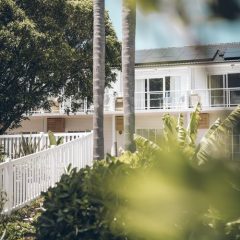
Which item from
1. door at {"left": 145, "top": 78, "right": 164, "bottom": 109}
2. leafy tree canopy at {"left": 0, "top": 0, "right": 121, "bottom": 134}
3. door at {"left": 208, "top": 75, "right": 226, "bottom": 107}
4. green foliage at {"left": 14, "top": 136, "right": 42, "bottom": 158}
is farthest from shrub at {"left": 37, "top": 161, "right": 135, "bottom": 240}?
door at {"left": 145, "top": 78, "right": 164, "bottom": 109}

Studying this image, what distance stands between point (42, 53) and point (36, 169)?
7.38 metres

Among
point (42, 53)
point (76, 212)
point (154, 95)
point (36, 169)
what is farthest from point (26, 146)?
point (154, 95)

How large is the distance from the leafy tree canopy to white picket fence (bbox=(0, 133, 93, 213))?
4.62 m

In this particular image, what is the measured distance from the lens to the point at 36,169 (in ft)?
41.1

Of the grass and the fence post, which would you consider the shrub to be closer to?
the grass

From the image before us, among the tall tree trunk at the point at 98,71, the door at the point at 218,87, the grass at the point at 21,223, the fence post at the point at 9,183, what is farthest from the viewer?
the tall tree trunk at the point at 98,71

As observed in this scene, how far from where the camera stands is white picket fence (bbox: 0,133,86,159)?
16439 millimetres

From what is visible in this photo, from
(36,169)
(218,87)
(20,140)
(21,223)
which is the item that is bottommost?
(21,223)

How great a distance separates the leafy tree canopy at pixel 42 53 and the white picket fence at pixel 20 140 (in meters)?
2.94

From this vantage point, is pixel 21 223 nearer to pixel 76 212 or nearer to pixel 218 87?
pixel 76 212

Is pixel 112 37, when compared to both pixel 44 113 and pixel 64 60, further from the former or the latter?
pixel 44 113

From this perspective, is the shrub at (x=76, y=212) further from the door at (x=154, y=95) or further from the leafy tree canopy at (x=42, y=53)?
the door at (x=154, y=95)

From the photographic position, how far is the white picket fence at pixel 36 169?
10.9 meters

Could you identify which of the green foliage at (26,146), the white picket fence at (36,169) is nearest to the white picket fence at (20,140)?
the green foliage at (26,146)
